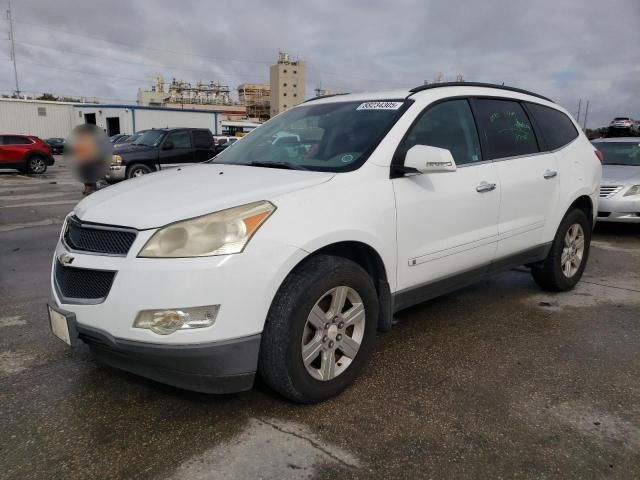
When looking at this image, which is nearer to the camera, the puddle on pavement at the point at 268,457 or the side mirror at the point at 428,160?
the puddle on pavement at the point at 268,457

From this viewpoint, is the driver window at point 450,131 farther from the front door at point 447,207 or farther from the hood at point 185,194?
the hood at point 185,194

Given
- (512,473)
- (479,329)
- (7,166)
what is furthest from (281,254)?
(7,166)

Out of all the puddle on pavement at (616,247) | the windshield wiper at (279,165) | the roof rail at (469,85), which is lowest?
the puddle on pavement at (616,247)

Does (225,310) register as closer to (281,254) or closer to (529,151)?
(281,254)

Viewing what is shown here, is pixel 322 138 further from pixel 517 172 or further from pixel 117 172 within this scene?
pixel 117 172

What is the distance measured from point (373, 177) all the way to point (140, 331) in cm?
148

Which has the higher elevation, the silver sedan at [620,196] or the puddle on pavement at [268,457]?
the silver sedan at [620,196]

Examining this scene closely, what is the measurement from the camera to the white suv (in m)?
2.31

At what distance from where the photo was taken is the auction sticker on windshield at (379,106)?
3.33m

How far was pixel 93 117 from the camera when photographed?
136 feet

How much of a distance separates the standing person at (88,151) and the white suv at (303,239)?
237 inches

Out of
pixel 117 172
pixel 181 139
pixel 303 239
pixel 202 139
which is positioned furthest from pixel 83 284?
pixel 202 139

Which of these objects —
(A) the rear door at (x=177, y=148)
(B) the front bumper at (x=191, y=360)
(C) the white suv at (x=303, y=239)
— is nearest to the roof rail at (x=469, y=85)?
(C) the white suv at (x=303, y=239)

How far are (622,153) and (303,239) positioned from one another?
880 cm
